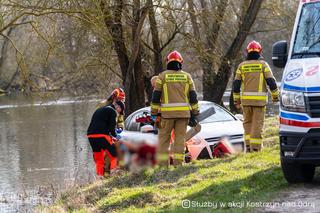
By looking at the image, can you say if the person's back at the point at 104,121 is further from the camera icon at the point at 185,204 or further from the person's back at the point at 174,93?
the camera icon at the point at 185,204

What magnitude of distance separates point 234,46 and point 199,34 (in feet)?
4.61

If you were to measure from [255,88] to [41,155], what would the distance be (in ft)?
42.7

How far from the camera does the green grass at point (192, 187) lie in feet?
23.5

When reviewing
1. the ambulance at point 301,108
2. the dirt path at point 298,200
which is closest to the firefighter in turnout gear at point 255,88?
the ambulance at point 301,108

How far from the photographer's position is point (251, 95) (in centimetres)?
1039

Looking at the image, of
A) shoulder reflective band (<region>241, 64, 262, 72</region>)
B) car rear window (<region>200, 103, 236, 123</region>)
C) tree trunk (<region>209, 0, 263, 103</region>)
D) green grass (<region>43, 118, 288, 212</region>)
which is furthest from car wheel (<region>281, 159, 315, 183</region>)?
tree trunk (<region>209, 0, 263, 103</region>)

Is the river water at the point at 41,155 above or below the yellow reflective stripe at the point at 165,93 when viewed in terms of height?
below

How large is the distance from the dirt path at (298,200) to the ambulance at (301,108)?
0.62 feet

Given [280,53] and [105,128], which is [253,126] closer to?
[105,128]

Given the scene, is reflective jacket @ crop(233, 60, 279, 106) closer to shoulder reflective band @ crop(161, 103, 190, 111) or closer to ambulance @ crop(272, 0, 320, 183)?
shoulder reflective band @ crop(161, 103, 190, 111)

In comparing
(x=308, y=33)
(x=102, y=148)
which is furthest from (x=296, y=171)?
(x=102, y=148)

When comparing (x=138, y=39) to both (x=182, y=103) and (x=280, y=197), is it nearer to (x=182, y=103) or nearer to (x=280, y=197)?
(x=182, y=103)

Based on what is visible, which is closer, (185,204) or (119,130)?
(185,204)

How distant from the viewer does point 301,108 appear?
6.77 meters
